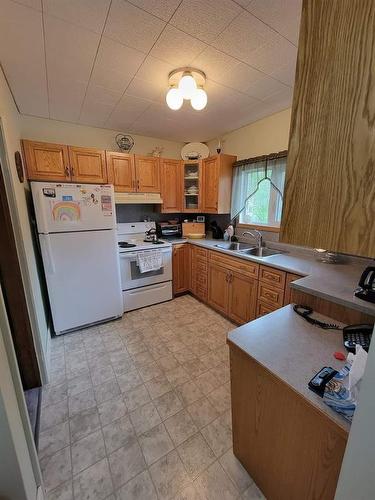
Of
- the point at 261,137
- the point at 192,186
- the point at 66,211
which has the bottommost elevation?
the point at 66,211

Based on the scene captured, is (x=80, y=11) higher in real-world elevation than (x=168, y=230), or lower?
higher

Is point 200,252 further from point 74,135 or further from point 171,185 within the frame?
point 74,135

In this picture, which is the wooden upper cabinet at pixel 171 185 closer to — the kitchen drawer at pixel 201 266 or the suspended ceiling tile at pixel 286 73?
the kitchen drawer at pixel 201 266

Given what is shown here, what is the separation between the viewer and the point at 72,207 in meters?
2.26


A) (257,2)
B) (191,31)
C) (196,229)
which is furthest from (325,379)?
(196,229)

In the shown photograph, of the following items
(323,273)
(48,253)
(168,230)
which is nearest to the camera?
(323,273)

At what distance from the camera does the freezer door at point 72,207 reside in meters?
2.13

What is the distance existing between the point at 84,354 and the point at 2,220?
4.70 ft

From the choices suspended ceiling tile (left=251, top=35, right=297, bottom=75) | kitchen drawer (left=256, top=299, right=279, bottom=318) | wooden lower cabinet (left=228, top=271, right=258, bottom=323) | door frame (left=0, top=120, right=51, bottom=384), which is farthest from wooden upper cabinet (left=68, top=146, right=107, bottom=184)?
kitchen drawer (left=256, top=299, right=279, bottom=318)

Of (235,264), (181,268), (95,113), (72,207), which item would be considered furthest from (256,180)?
(72,207)

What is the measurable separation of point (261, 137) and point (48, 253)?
2.81 meters

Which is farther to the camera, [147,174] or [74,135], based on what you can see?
[147,174]

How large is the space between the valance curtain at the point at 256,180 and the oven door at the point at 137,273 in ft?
3.81

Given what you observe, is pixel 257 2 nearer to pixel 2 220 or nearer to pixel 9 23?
pixel 9 23
